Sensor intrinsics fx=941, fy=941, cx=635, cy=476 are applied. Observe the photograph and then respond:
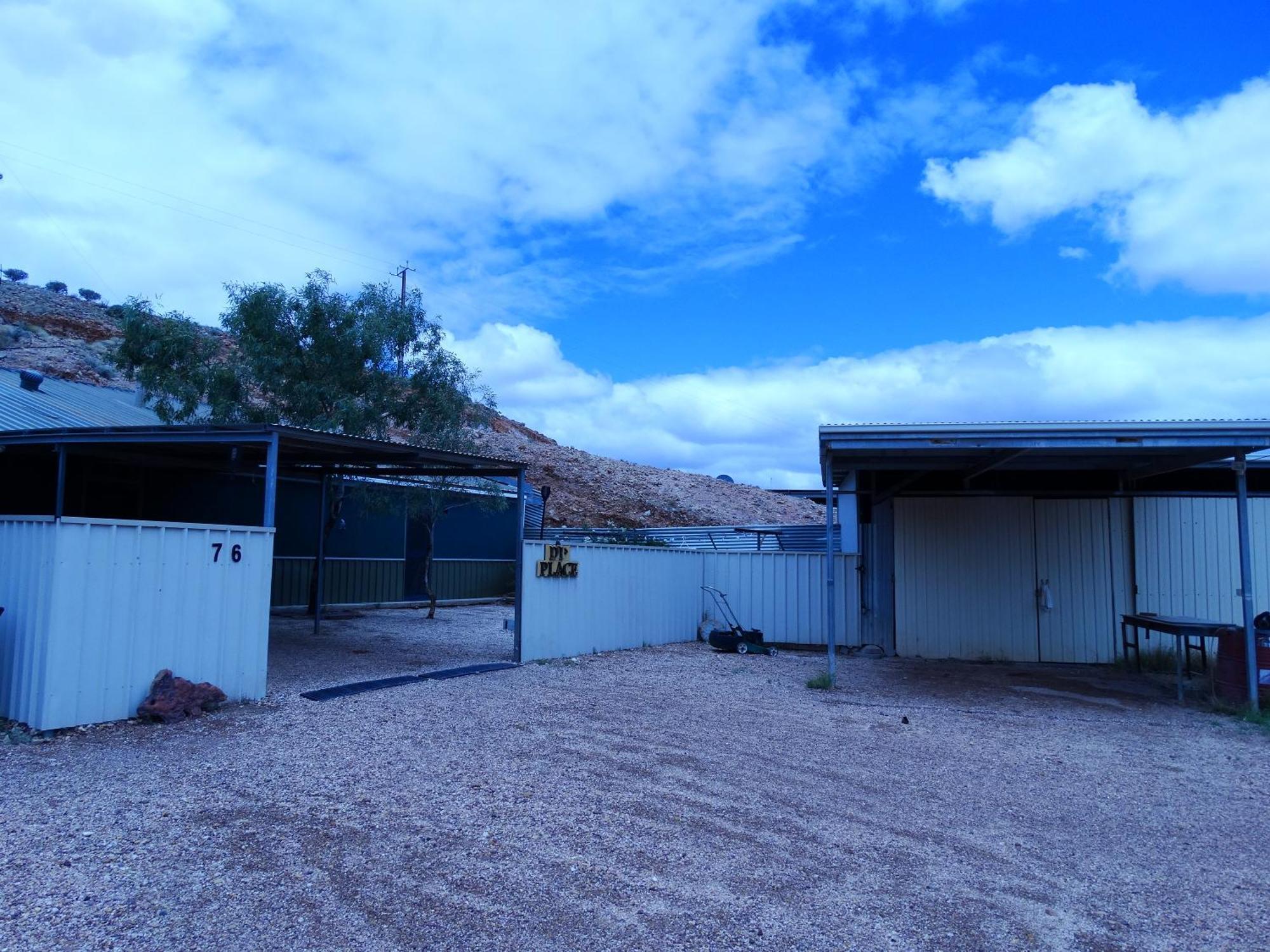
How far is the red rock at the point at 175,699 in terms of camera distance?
7.83m

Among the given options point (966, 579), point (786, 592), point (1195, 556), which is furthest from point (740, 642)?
point (1195, 556)

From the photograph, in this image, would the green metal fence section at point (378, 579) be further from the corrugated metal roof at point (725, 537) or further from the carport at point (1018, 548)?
the carport at point (1018, 548)

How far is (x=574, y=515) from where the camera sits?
38.0m

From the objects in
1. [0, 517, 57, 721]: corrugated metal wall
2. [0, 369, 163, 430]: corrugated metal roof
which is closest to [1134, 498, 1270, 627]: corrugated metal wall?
[0, 517, 57, 721]: corrugated metal wall

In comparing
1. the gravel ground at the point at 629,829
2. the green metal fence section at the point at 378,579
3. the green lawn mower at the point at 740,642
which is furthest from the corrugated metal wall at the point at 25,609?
the green metal fence section at the point at 378,579

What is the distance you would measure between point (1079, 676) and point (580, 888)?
34.7 feet

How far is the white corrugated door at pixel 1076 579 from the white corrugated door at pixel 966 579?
0.63 feet

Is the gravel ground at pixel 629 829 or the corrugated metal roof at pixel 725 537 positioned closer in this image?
the gravel ground at pixel 629 829

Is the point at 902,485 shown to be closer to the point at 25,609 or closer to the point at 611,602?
the point at 611,602

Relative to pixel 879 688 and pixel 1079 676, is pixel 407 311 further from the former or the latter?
pixel 1079 676

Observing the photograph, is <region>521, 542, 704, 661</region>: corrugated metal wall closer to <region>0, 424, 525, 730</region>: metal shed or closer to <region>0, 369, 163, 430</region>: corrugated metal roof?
<region>0, 424, 525, 730</region>: metal shed

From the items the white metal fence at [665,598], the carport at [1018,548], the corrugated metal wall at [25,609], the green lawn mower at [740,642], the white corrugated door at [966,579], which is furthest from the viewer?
the green lawn mower at [740,642]

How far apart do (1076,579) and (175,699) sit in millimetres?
12390

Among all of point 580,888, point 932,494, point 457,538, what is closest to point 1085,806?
point 580,888
